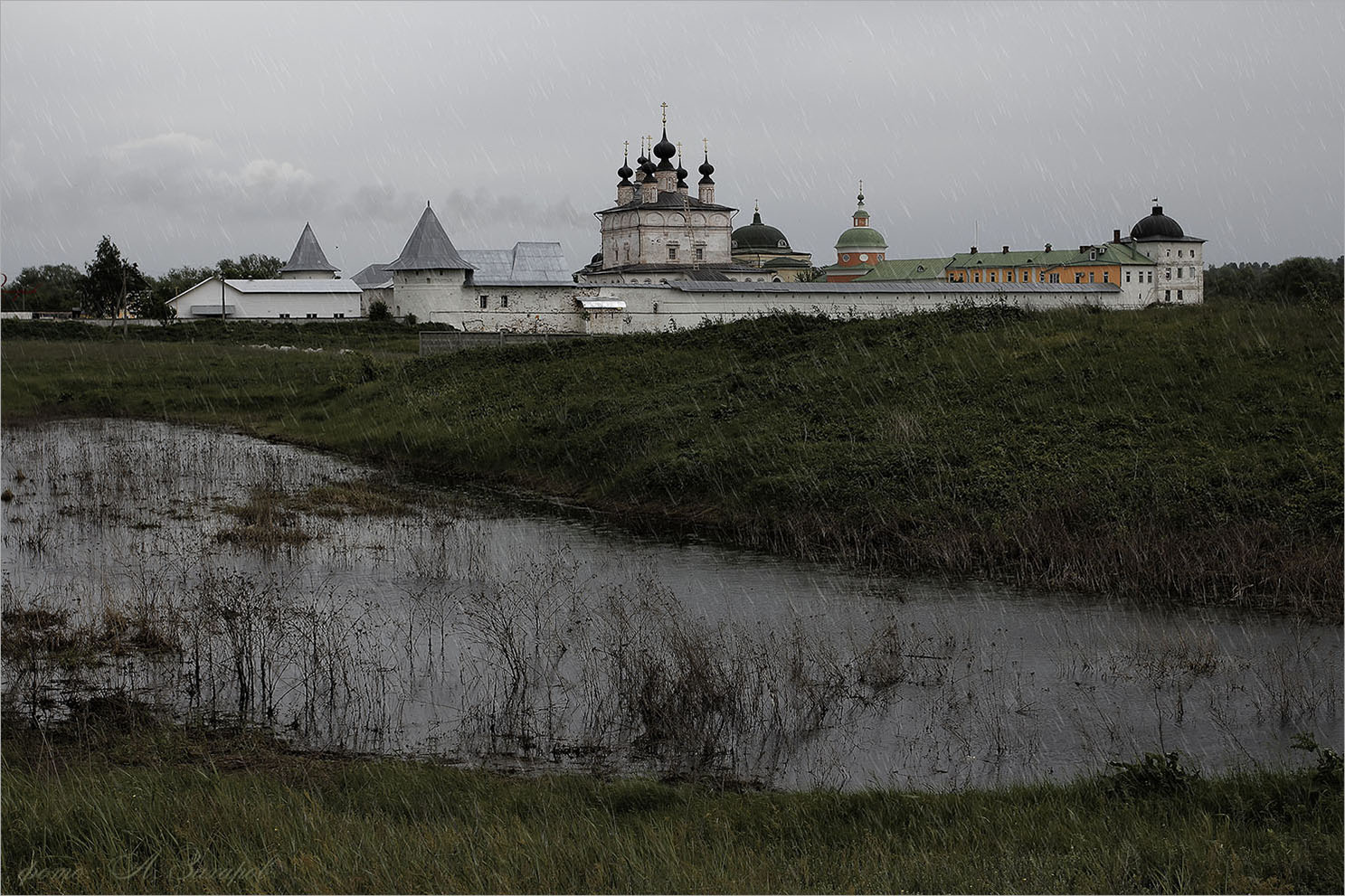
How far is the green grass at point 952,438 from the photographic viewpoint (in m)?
11.9

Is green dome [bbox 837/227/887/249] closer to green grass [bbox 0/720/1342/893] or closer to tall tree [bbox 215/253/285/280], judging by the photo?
tall tree [bbox 215/253/285/280]

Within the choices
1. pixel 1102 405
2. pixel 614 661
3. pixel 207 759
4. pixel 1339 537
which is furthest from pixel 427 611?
pixel 1102 405

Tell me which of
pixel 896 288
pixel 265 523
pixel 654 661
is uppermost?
pixel 896 288

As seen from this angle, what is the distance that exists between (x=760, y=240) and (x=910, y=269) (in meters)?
11.4

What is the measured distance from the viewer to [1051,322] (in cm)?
2095

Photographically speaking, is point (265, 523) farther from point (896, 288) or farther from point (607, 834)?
point (896, 288)

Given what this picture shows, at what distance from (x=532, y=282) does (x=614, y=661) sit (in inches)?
1699

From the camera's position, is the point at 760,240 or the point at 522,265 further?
the point at 760,240

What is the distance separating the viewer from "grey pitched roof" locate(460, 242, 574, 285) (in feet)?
168

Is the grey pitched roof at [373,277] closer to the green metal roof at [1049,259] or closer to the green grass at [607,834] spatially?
the green metal roof at [1049,259]

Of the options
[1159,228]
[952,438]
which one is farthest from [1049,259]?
[952,438]

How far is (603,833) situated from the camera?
5.36 m

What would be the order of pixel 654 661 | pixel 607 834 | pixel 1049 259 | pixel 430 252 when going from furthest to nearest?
pixel 1049 259 < pixel 430 252 < pixel 654 661 < pixel 607 834

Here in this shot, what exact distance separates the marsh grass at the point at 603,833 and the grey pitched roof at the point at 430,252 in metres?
44.6
